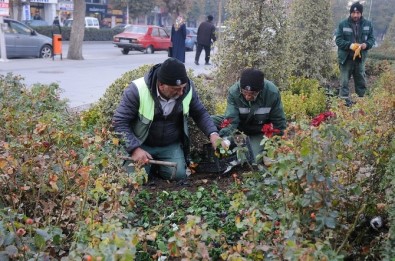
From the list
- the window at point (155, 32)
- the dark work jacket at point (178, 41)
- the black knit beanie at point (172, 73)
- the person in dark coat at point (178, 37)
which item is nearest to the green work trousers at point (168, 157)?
the black knit beanie at point (172, 73)

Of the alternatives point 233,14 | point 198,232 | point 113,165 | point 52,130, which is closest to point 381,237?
point 198,232

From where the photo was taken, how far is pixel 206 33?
57.7 ft

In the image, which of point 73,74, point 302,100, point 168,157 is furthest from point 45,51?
point 168,157

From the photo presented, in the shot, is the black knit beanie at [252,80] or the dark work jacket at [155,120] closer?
the dark work jacket at [155,120]

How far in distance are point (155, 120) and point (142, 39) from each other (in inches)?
841

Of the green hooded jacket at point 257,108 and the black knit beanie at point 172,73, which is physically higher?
the black knit beanie at point 172,73

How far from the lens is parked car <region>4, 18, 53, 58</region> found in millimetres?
17823

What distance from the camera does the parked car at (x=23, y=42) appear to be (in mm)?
17823

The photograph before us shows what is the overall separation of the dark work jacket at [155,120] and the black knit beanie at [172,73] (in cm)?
24

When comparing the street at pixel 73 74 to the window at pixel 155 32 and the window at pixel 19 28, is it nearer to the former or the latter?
the window at pixel 19 28

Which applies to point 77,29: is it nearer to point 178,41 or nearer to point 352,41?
point 178,41

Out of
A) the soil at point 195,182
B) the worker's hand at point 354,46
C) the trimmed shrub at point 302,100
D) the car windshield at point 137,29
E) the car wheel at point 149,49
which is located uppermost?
the worker's hand at point 354,46

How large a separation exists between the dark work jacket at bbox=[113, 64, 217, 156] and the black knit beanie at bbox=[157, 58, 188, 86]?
237mm

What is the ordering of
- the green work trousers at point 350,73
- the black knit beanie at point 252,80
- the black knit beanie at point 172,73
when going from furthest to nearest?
the green work trousers at point 350,73
the black knit beanie at point 252,80
the black knit beanie at point 172,73
